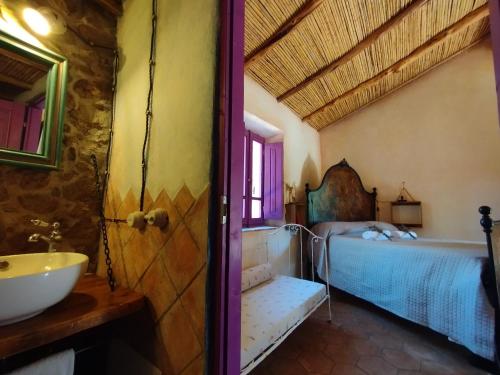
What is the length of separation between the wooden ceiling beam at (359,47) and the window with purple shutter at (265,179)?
68 centimetres

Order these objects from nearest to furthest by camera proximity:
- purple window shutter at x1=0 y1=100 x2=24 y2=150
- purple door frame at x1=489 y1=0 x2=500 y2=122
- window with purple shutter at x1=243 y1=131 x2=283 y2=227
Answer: purple door frame at x1=489 y1=0 x2=500 y2=122 < purple window shutter at x1=0 y1=100 x2=24 y2=150 < window with purple shutter at x1=243 y1=131 x2=283 y2=227

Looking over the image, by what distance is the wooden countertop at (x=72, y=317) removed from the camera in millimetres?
639

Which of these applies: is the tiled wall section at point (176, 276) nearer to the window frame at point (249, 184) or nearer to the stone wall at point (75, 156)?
the stone wall at point (75, 156)

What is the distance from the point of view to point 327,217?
341 centimetres

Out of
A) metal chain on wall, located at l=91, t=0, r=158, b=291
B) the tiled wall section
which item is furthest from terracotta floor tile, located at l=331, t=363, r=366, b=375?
metal chain on wall, located at l=91, t=0, r=158, b=291

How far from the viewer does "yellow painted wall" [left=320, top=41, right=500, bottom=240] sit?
125 inches

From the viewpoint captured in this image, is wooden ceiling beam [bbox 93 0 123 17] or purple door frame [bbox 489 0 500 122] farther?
wooden ceiling beam [bbox 93 0 123 17]

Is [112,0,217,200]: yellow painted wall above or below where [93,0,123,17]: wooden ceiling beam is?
below

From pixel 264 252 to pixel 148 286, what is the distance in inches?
68.4

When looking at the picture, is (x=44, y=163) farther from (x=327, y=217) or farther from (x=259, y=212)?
(x=327, y=217)

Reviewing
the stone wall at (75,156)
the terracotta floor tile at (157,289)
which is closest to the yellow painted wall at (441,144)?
the stone wall at (75,156)

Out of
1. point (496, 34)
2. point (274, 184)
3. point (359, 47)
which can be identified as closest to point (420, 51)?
point (359, 47)

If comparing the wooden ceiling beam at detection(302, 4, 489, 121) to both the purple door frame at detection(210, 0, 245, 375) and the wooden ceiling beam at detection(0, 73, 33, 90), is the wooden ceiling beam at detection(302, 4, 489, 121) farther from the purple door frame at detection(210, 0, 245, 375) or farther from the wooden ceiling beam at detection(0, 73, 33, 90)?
the wooden ceiling beam at detection(0, 73, 33, 90)

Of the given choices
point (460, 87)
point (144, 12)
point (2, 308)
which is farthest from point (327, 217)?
point (2, 308)
